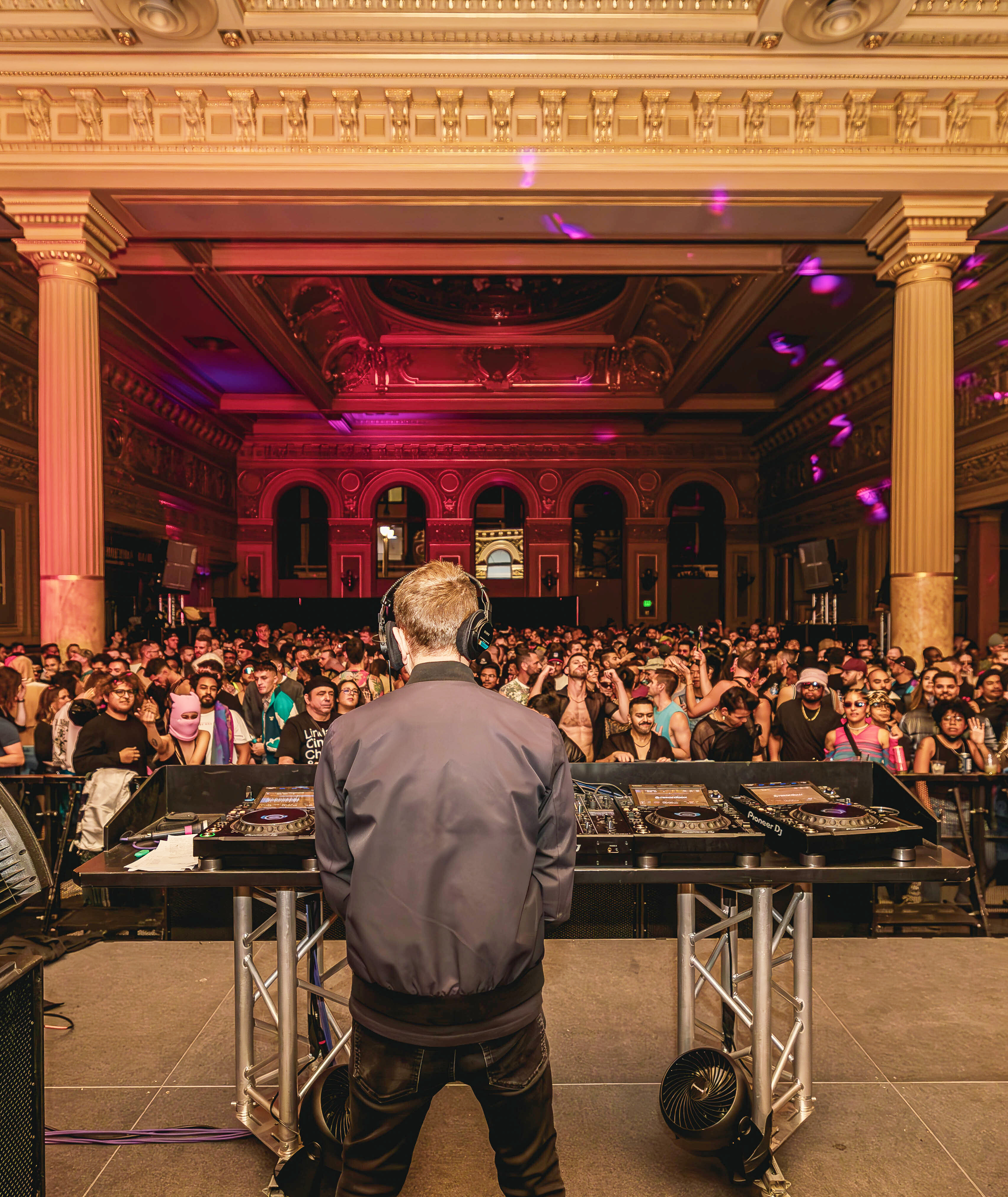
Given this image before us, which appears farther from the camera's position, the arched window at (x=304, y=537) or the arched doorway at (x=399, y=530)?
the arched doorway at (x=399, y=530)

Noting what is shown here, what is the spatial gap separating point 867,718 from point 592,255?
10.2 m

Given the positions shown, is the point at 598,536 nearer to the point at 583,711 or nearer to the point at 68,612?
the point at 68,612

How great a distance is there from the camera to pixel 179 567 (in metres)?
13.7

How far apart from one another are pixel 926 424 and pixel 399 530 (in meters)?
20.3

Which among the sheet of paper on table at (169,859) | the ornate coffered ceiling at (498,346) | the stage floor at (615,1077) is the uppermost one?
the ornate coffered ceiling at (498,346)

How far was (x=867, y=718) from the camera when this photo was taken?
19.4ft

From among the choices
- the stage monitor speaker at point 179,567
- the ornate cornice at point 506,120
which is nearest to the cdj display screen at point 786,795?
the ornate cornice at point 506,120

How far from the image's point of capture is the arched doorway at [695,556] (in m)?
28.0

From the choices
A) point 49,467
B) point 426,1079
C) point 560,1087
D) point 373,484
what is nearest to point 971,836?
point 560,1087

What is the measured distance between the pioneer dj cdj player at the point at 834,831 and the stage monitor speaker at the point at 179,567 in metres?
12.5

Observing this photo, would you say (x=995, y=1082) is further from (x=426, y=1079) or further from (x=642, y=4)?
(x=642, y=4)

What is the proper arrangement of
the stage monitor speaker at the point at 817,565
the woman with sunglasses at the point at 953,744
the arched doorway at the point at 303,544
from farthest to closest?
the arched doorway at the point at 303,544
the stage monitor speaker at the point at 817,565
the woman with sunglasses at the point at 953,744

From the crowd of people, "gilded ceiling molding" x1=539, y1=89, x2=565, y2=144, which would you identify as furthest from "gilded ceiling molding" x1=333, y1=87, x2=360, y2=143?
the crowd of people

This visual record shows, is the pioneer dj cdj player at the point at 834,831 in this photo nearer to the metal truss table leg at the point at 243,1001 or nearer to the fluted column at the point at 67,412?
the metal truss table leg at the point at 243,1001
